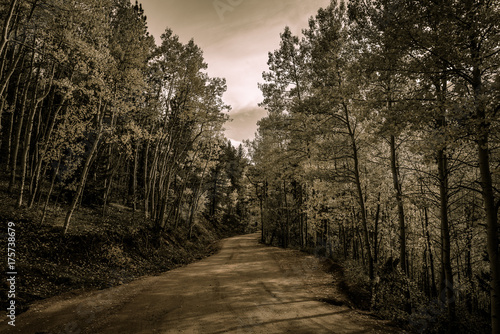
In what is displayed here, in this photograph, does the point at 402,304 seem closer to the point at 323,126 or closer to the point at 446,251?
the point at 446,251

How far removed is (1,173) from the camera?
57.4 feet

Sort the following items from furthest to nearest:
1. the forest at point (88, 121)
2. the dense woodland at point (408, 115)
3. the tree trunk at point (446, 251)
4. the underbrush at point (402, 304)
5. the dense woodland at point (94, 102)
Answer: the dense woodland at point (94, 102)
the forest at point (88, 121)
the tree trunk at point (446, 251)
the underbrush at point (402, 304)
the dense woodland at point (408, 115)

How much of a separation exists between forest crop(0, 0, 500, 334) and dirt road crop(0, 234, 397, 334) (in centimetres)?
139

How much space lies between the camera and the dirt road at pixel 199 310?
588 centimetres

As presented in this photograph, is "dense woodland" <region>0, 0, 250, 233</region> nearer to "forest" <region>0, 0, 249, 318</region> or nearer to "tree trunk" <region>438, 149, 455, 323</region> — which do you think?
"forest" <region>0, 0, 249, 318</region>

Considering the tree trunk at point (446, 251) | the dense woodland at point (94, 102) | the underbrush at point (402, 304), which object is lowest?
the underbrush at point (402, 304)

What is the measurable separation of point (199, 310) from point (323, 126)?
9.73 m

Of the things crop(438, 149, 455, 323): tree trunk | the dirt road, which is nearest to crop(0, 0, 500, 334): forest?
crop(438, 149, 455, 323): tree trunk

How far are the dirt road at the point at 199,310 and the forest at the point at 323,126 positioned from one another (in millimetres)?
1391

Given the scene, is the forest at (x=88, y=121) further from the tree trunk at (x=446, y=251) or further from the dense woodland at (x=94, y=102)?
the tree trunk at (x=446, y=251)

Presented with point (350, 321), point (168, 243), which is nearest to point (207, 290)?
point (350, 321)

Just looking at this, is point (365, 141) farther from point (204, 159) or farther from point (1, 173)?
point (1, 173)

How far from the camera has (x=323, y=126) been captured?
476 inches

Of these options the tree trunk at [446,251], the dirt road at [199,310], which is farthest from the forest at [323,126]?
the dirt road at [199,310]
